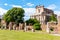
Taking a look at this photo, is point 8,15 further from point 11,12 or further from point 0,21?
point 0,21

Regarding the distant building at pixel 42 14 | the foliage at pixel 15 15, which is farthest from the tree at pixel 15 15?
the distant building at pixel 42 14

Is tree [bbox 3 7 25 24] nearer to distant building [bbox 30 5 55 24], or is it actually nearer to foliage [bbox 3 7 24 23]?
foliage [bbox 3 7 24 23]

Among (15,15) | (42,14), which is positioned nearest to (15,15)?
(15,15)

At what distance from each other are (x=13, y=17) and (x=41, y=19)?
14.7 m

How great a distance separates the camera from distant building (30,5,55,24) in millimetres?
79875

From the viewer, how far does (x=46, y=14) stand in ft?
265

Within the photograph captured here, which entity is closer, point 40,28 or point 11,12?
point 40,28

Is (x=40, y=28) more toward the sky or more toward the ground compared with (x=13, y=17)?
more toward the ground

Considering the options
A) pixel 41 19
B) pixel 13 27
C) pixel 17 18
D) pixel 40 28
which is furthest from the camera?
pixel 41 19

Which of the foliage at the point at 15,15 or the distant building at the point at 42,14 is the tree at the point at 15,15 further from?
the distant building at the point at 42,14

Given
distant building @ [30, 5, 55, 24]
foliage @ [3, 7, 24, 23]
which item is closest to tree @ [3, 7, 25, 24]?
foliage @ [3, 7, 24, 23]

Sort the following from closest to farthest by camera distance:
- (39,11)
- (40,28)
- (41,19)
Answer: (40,28)
(41,19)
(39,11)

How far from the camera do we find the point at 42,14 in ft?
270

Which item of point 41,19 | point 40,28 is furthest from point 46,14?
point 40,28
